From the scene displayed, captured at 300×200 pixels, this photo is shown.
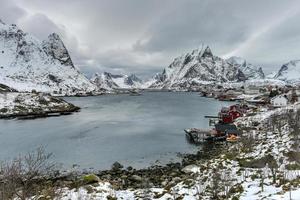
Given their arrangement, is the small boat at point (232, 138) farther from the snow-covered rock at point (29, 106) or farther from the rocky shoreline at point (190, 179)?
the snow-covered rock at point (29, 106)

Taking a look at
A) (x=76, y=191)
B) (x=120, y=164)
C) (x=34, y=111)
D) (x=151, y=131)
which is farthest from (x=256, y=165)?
(x=34, y=111)

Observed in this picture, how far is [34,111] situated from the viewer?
132 m

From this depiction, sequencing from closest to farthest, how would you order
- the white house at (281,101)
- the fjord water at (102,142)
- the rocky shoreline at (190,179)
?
the rocky shoreline at (190,179) → the fjord water at (102,142) → the white house at (281,101)

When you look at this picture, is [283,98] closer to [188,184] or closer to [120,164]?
[120,164]

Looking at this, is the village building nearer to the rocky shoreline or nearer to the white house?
the white house

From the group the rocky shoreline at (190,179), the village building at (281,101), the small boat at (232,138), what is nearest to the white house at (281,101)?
the village building at (281,101)

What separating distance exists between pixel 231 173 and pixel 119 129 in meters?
57.1

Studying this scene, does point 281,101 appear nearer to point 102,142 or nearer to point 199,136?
point 199,136

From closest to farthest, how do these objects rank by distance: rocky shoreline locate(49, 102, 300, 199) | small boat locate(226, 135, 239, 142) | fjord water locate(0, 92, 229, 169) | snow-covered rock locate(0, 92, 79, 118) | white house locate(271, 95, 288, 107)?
rocky shoreline locate(49, 102, 300, 199) < fjord water locate(0, 92, 229, 169) < small boat locate(226, 135, 239, 142) < white house locate(271, 95, 288, 107) < snow-covered rock locate(0, 92, 79, 118)

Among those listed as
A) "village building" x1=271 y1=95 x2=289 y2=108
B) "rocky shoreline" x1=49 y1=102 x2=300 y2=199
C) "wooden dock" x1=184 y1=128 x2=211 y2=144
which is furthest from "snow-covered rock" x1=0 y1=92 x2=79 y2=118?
"rocky shoreline" x1=49 y1=102 x2=300 y2=199

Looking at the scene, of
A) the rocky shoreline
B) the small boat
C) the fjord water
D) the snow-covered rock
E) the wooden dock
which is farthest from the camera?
the snow-covered rock

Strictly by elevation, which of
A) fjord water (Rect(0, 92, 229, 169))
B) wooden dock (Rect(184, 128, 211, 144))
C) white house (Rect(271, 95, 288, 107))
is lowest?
fjord water (Rect(0, 92, 229, 169))

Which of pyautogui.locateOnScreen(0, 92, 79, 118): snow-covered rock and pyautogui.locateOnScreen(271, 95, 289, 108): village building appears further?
pyautogui.locateOnScreen(0, 92, 79, 118): snow-covered rock

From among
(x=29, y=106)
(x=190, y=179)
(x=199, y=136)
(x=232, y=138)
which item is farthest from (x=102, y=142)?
(x=29, y=106)
